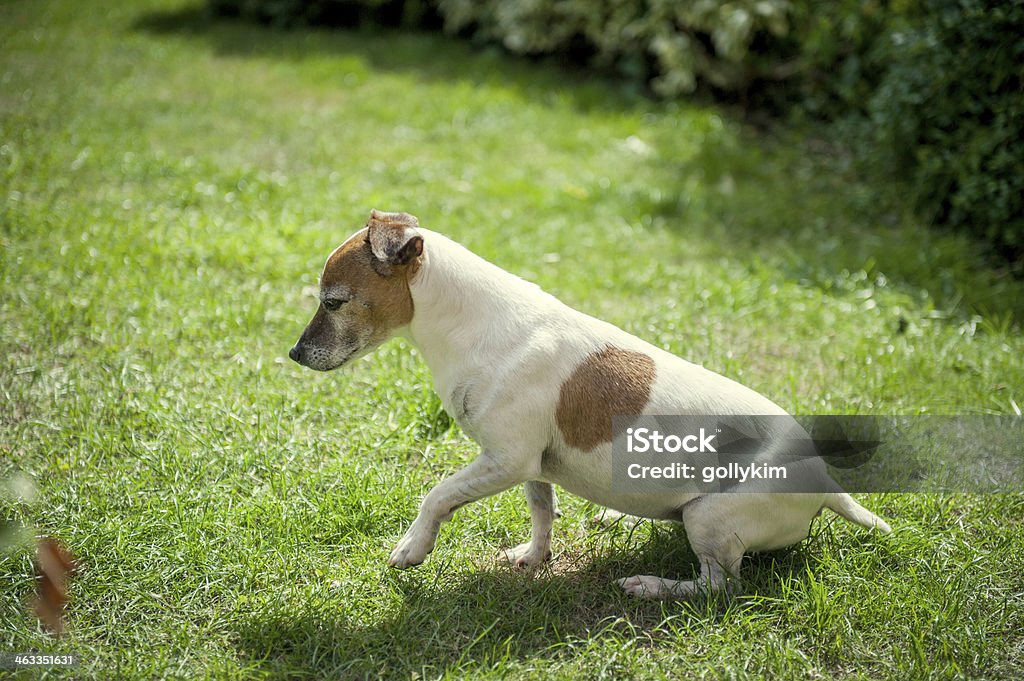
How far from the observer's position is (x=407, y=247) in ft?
10.3

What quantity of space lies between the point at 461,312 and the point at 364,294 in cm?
35

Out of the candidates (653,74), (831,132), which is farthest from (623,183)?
(653,74)

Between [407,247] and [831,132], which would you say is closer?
[407,247]

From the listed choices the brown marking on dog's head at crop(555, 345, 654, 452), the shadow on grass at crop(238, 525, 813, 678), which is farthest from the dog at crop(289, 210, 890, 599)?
the shadow on grass at crop(238, 525, 813, 678)

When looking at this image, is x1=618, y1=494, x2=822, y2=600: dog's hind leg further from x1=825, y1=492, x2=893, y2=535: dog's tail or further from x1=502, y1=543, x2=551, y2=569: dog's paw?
x1=502, y1=543, x2=551, y2=569: dog's paw

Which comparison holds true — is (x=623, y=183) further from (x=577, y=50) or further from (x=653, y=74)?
(x=577, y=50)

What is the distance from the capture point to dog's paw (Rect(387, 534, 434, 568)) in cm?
323

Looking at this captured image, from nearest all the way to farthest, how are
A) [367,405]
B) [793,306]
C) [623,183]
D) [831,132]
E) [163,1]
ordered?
[367,405] < [793,306] < [623,183] < [831,132] < [163,1]

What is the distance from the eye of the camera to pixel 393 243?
3.16m

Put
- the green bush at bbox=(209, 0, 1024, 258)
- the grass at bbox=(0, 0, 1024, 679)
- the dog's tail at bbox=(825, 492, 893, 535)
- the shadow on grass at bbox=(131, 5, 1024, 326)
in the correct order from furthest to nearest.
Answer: the green bush at bbox=(209, 0, 1024, 258) → the shadow on grass at bbox=(131, 5, 1024, 326) → the dog's tail at bbox=(825, 492, 893, 535) → the grass at bbox=(0, 0, 1024, 679)

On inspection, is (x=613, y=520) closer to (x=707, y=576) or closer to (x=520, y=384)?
(x=707, y=576)

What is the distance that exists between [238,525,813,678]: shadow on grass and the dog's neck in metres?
0.80

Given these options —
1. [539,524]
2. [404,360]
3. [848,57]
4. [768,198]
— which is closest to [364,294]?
[539,524]

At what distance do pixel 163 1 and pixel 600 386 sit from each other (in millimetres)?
11771
